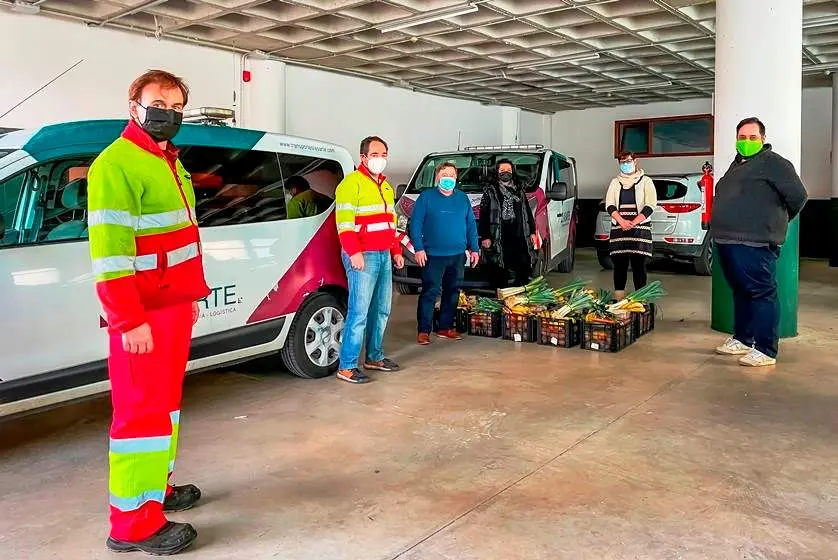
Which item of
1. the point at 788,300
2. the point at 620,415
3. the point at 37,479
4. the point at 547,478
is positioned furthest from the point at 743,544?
the point at 788,300

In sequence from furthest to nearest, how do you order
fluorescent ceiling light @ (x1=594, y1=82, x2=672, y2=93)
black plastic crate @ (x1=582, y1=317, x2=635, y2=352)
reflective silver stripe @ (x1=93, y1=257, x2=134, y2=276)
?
fluorescent ceiling light @ (x1=594, y1=82, x2=672, y2=93), black plastic crate @ (x1=582, y1=317, x2=635, y2=352), reflective silver stripe @ (x1=93, y1=257, x2=134, y2=276)

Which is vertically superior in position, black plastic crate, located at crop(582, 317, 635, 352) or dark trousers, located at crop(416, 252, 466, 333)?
dark trousers, located at crop(416, 252, 466, 333)

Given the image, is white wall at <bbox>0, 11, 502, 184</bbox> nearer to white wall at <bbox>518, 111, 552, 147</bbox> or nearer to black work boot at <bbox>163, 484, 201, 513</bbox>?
white wall at <bbox>518, 111, 552, 147</bbox>

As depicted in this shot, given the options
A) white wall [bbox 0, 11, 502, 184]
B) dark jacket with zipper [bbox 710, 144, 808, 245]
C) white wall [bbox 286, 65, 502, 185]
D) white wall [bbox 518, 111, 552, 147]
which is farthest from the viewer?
white wall [bbox 518, 111, 552, 147]

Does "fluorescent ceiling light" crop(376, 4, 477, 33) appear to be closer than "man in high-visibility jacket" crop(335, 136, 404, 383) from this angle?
No

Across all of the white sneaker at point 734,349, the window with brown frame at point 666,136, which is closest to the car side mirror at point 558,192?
the white sneaker at point 734,349

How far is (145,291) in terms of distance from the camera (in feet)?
8.15

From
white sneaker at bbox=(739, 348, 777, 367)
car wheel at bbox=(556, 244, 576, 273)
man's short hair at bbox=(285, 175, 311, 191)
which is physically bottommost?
white sneaker at bbox=(739, 348, 777, 367)

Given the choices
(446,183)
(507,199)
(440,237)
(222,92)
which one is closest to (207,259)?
(440,237)

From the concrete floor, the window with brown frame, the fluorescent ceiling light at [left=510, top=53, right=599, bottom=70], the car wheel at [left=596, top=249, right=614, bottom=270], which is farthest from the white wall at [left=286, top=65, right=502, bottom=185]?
the concrete floor

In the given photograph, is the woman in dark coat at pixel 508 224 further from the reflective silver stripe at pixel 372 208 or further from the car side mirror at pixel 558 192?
the reflective silver stripe at pixel 372 208

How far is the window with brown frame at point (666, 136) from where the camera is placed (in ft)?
46.5

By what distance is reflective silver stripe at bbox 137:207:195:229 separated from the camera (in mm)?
2504

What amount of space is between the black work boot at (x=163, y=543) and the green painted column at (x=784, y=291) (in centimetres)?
501
